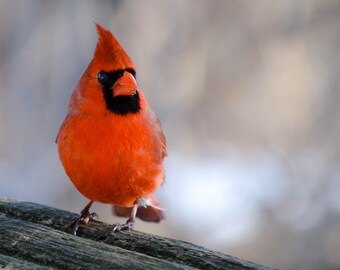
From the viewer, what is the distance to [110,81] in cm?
213

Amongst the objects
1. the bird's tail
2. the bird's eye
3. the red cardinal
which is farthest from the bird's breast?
the bird's tail

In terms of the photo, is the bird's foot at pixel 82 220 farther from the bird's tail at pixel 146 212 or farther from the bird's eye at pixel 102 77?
the bird's tail at pixel 146 212

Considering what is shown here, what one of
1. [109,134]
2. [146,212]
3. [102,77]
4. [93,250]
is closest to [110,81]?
[102,77]

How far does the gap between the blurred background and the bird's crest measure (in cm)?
207

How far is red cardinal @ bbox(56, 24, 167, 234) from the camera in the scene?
2.07 metres

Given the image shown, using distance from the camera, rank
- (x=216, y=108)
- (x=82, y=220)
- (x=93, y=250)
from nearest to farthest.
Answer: (x=93, y=250), (x=82, y=220), (x=216, y=108)

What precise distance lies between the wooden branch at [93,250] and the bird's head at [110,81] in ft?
1.29

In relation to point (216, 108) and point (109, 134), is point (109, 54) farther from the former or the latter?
point (216, 108)

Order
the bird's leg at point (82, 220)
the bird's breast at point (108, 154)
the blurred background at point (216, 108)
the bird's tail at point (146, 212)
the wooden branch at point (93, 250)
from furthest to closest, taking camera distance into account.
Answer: the blurred background at point (216, 108) < the bird's tail at point (146, 212) < the bird's breast at point (108, 154) < the bird's leg at point (82, 220) < the wooden branch at point (93, 250)

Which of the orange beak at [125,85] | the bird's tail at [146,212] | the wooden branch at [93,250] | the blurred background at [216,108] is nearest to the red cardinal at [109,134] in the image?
the orange beak at [125,85]

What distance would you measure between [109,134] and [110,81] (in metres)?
0.16

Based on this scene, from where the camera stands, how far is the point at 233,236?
13.9 feet

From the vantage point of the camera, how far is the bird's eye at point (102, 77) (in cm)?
212

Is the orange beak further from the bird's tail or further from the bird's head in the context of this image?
the bird's tail
